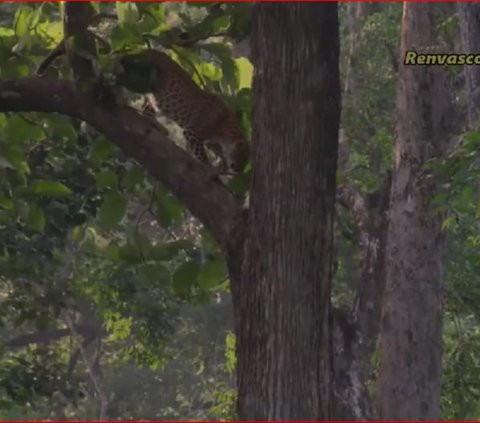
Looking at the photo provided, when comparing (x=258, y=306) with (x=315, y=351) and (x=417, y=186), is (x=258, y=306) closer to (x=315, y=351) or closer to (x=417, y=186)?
(x=315, y=351)

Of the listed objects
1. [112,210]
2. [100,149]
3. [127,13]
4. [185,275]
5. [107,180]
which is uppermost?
[127,13]

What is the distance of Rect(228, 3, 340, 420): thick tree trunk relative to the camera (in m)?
3.05

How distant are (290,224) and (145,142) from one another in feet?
2.12

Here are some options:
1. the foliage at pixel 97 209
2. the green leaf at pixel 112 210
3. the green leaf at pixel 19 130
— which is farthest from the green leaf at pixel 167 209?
the green leaf at pixel 19 130

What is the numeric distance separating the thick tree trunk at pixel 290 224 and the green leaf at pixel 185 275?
477mm

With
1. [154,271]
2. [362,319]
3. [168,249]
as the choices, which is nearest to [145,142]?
[168,249]

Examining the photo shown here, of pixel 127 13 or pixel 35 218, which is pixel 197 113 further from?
pixel 127 13

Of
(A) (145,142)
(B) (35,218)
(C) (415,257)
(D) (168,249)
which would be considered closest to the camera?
(A) (145,142)

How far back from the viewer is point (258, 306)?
3088 millimetres

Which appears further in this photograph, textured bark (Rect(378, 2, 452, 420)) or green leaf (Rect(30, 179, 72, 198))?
textured bark (Rect(378, 2, 452, 420))

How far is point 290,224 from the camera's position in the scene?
10.1ft

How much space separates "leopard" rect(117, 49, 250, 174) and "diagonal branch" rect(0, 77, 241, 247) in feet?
0.93

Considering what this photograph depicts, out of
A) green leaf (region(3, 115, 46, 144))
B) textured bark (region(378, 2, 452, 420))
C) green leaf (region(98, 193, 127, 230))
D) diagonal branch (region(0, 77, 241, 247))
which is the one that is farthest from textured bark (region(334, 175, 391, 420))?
diagonal branch (region(0, 77, 241, 247))

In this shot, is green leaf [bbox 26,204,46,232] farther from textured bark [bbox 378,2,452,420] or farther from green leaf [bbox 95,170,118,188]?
textured bark [bbox 378,2,452,420]
